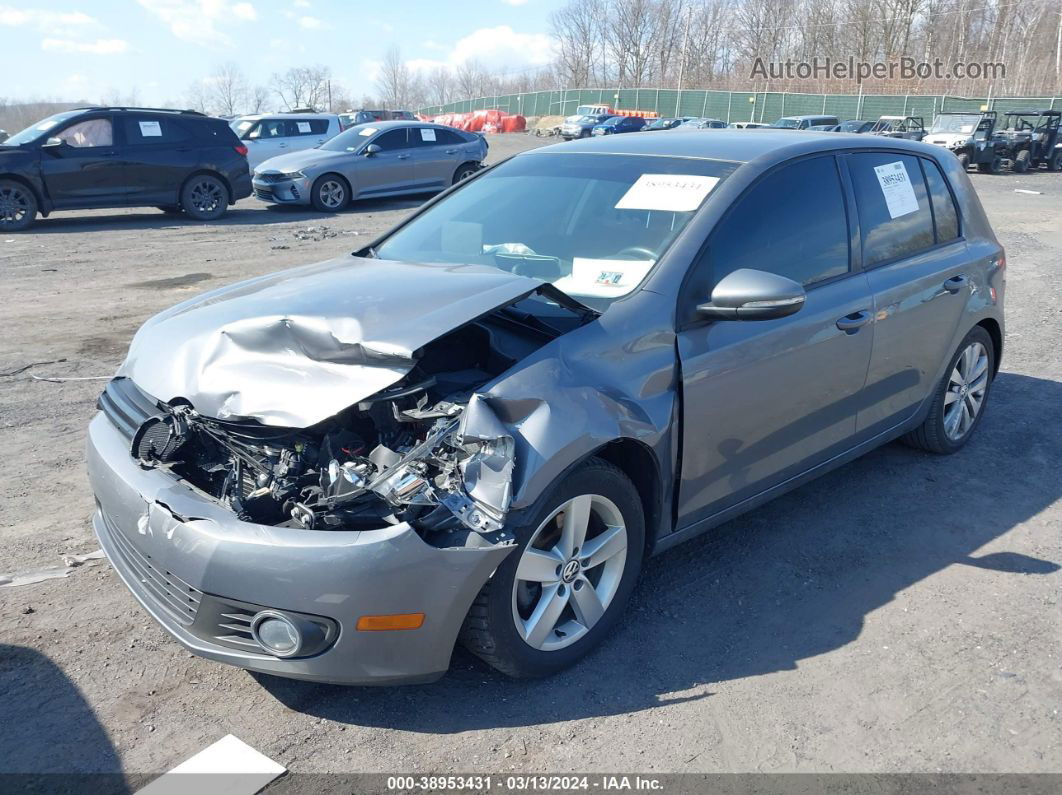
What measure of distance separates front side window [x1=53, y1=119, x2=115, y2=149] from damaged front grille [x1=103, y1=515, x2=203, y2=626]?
42.4ft

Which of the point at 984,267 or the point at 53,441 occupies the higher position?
the point at 984,267

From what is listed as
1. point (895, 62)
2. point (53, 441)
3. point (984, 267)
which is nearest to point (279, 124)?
point (53, 441)

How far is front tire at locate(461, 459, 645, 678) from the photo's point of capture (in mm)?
2775

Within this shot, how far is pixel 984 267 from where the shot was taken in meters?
4.96

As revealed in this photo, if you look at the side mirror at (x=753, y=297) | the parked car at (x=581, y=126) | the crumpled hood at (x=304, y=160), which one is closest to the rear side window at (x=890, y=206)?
the side mirror at (x=753, y=297)

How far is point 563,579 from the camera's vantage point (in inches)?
118

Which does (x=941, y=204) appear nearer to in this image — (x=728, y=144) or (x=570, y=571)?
(x=728, y=144)

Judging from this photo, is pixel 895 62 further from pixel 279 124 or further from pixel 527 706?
pixel 527 706

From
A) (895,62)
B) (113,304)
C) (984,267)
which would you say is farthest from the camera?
(895,62)

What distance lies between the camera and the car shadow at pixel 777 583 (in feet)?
9.74

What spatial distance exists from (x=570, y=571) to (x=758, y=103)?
54.3 metres

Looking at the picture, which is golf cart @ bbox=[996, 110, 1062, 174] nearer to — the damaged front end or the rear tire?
the rear tire

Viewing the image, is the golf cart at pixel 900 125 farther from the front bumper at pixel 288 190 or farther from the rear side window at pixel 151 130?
the rear side window at pixel 151 130

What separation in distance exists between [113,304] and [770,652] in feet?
25.1
